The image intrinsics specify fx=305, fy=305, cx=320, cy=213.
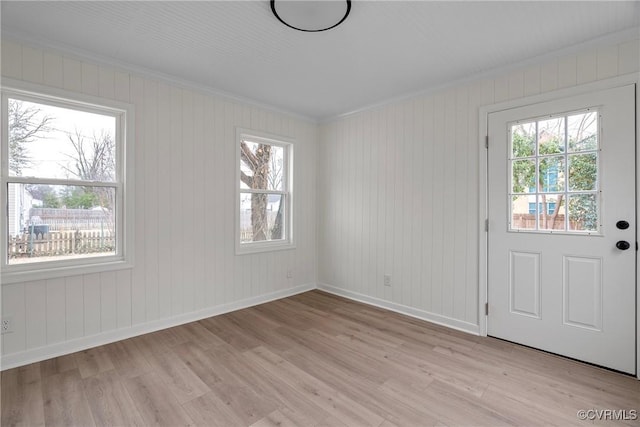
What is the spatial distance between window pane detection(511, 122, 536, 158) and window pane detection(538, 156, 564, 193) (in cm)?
14

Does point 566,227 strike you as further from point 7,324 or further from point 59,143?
point 7,324

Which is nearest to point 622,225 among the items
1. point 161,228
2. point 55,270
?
point 161,228

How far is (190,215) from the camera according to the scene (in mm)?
3297

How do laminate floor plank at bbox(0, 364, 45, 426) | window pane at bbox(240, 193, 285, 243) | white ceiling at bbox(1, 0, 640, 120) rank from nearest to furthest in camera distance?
laminate floor plank at bbox(0, 364, 45, 426)
white ceiling at bbox(1, 0, 640, 120)
window pane at bbox(240, 193, 285, 243)

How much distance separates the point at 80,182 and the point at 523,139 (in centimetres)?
396

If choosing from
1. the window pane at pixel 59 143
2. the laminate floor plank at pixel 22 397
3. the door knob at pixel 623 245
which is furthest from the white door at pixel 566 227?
the window pane at pixel 59 143

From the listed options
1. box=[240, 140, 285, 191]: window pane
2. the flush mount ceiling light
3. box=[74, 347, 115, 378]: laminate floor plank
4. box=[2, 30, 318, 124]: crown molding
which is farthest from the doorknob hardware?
box=[74, 347, 115, 378]: laminate floor plank

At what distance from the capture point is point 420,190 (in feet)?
11.2

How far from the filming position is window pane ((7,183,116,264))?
2.44m

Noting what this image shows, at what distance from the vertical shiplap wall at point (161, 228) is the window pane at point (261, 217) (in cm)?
23

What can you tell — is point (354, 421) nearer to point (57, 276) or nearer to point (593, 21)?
point (57, 276)

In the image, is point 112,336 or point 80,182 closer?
point 80,182

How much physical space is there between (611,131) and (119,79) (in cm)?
415

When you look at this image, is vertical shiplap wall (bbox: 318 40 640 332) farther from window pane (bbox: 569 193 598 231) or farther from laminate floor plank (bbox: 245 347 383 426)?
laminate floor plank (bbox: 245 347 383 426)
